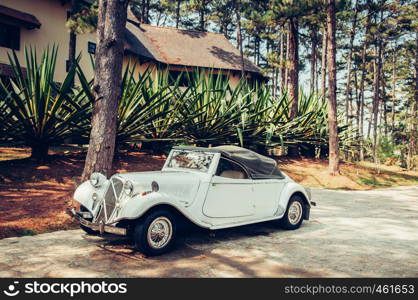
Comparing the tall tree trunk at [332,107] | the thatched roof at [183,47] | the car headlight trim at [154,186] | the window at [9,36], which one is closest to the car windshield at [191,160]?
the car headlight trim at [154,186]

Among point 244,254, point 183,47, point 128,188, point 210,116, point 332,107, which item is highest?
point 183,47

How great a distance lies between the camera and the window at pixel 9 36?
17.9 meters

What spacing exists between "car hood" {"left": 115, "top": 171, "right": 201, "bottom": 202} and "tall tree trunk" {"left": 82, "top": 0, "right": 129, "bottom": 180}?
214 cm

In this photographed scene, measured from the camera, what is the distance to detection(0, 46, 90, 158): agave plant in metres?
7.54

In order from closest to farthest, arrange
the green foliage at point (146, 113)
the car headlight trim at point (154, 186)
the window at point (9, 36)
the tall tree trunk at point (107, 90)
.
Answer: the car headlight trim at point (154, 186), the tall tree trunk at point (107, 90), the green foliage at point (146, 113), the window at point (9, 36)

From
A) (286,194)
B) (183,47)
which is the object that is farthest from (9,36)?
(286,194)

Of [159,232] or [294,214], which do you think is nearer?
[159,232]

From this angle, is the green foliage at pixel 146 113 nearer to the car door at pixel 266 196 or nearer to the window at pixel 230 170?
the window at pixel 230 170

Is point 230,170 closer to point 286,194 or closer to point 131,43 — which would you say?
point 286,194

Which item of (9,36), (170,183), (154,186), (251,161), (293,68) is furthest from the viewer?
(9,36)

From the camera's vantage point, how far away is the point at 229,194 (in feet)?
18.5

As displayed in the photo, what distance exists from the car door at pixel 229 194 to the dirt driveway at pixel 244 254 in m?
0.39

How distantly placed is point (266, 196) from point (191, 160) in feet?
4.70

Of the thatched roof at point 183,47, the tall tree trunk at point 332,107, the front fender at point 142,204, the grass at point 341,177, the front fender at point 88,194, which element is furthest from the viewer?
the thatched roof at point 183,47
